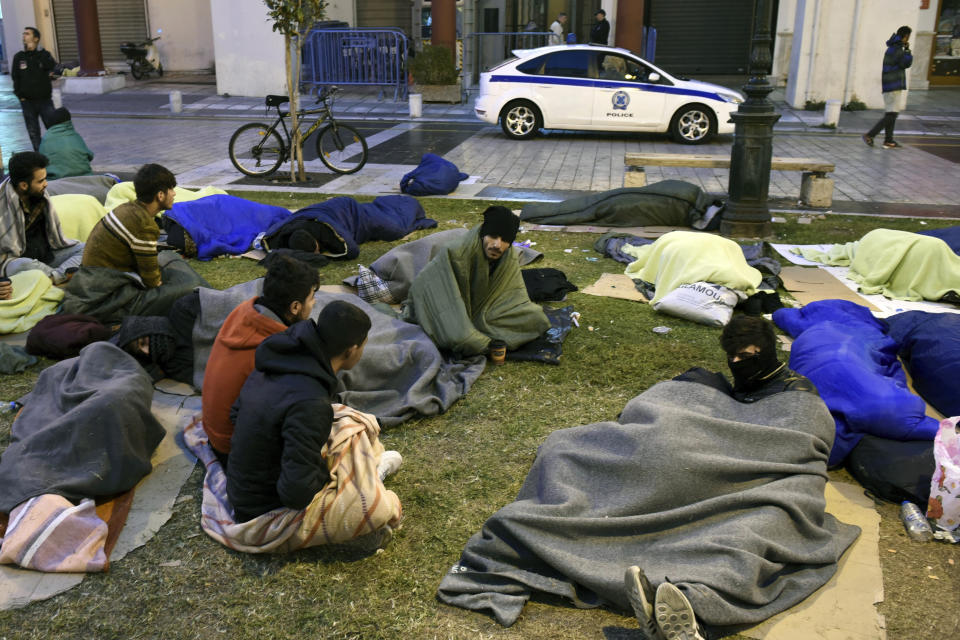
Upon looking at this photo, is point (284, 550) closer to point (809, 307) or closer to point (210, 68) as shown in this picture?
point (809, 307)

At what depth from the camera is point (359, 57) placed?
18.2 m

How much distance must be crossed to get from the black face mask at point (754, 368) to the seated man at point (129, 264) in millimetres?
3790

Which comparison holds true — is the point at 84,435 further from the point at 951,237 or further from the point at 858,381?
the point at 951,237

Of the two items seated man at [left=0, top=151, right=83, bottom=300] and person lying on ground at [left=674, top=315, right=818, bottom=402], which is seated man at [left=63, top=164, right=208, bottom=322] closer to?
seated man at [left=0, top=151, right=83, bottom=300]

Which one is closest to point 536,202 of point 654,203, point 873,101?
point 654,203

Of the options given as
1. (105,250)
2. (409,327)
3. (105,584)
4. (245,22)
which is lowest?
(105,584)

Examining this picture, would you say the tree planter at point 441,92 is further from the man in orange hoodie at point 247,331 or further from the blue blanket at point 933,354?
the man in orange hoodie at point 247,331

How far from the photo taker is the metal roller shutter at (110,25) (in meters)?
22.7

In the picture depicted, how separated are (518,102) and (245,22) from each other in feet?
25.6

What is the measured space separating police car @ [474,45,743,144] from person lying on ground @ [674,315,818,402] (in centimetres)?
1030

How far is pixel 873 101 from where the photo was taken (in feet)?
57.4

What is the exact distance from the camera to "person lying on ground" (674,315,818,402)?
4.13 m

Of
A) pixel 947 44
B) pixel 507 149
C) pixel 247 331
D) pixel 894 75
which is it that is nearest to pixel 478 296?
pixel 247 331

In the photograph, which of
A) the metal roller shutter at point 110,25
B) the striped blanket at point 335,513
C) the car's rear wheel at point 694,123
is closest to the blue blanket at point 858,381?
the striped blanket at point 335,513
